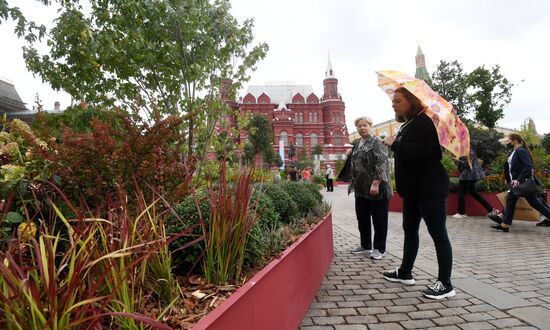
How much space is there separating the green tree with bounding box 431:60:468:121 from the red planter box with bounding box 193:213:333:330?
2127cm

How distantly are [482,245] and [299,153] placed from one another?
60.1 metres

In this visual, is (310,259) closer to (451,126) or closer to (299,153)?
(451,126)

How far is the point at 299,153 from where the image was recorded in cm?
6531

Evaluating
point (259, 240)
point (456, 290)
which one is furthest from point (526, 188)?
point (259, 240)

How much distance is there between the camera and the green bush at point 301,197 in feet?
15.2

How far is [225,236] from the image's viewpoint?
2131 millimetres

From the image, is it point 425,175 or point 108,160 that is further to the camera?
point 425,175

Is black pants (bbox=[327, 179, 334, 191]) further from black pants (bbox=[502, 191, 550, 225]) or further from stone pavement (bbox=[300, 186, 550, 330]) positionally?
stone pavement (bbox=[300, 186, 550, 330])

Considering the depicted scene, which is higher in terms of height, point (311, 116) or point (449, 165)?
A: point (311, 116)

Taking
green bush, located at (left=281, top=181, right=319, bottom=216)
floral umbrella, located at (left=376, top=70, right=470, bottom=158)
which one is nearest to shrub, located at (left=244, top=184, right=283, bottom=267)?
green bush, located at (left=281, top=181, right=319, bottom=216)

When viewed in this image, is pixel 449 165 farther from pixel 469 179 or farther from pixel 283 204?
pixel 283 204

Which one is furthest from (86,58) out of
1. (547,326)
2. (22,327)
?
(547,326)

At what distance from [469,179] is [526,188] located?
1.91 meters

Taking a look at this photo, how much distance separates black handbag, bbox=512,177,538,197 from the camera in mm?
5953
